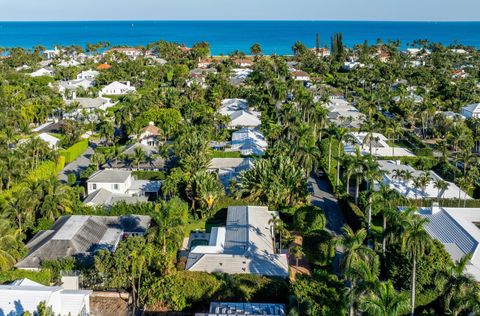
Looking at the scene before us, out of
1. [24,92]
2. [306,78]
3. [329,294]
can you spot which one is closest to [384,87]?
[306,78]

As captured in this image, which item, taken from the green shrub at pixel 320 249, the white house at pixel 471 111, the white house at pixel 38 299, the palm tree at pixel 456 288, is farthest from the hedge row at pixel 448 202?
the white house at pixel 471 111

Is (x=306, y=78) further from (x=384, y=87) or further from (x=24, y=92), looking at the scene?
(x=24, y=92)

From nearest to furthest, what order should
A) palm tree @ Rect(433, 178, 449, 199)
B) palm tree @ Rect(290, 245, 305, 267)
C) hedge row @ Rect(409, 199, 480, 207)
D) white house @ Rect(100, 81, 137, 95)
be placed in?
palm tree @ Rect(290, 245, 305, 267)
hedge row @ Rect(409, 199, 480, 207)
palm tree @ Rect(433, 178, 449, 199)
white house @ Rect(100, 81, 137, 95)

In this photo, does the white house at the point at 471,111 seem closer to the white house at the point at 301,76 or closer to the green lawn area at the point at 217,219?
the white house at the point at 301,76

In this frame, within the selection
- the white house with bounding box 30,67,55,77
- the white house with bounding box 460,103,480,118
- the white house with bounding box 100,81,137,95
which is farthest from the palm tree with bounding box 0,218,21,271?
the white house with bounding box 30,67,55,77

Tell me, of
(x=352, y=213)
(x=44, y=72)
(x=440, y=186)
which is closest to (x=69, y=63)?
(x=44, y=72)

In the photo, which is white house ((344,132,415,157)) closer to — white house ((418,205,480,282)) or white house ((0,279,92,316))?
white house ((418,205,480,282))

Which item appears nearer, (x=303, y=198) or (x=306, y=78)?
(x=303, y=198)
